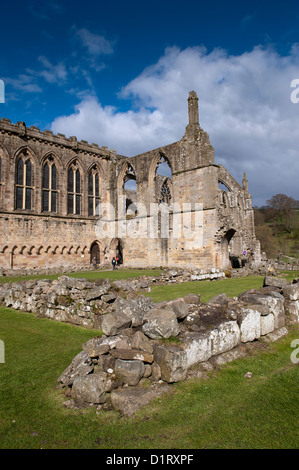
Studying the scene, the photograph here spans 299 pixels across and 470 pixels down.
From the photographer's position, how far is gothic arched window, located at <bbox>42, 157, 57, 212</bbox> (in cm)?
2447

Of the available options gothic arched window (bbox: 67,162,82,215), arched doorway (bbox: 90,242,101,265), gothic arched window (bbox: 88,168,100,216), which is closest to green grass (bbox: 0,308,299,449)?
gothic arched window (bbox: 67,162,82,215)

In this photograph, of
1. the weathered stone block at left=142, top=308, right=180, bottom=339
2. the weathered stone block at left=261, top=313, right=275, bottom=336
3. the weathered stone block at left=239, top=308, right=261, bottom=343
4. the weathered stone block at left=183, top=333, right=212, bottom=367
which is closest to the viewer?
the weathered stone block at left=183, top=333, right=212, bottom=367

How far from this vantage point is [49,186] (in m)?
24.8

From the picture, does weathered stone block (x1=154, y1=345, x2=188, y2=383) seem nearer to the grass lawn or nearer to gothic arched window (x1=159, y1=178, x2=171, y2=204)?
the grass lawn

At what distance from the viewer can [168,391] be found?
3910 millimetres

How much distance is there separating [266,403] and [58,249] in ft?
74.3

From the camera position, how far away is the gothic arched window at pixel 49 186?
24469 mm

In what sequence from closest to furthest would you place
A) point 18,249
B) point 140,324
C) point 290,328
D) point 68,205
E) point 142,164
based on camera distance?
point 140,324
point 290,328
point 18,249
point 142,164
point 68,205

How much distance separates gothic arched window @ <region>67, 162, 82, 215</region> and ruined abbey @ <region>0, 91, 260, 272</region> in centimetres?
8

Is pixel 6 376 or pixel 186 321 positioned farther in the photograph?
pixel 186 321

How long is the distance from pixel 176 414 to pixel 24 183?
22677 millimetres

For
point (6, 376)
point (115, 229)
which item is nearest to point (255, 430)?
point (6, 376)

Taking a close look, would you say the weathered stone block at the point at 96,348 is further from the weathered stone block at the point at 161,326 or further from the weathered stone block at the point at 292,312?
the weathered stone block at the point at 292,312

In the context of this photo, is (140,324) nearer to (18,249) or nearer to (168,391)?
(168,391)
